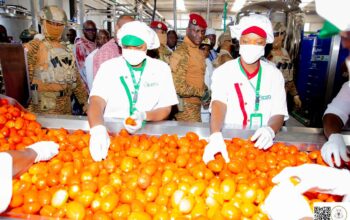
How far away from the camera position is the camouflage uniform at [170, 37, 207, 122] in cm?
404

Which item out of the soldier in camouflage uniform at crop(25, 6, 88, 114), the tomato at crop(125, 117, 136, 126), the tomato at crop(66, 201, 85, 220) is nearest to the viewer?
the tomato at crop(66, 201, 85, 220)

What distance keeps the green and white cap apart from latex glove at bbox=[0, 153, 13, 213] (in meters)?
1.33

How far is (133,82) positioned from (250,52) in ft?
3.45

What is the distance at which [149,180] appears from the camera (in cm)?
151

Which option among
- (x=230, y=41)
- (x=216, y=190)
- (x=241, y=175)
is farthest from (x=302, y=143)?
(x=230, y=41)

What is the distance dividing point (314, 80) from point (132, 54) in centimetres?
640

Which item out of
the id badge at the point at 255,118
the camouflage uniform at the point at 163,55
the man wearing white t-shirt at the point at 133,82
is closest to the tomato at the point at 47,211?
the man wearing white t-shirt at the point at 133,82

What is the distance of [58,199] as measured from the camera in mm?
1393

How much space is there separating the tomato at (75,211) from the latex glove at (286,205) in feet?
2.65

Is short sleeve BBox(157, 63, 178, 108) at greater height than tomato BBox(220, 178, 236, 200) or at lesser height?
greater

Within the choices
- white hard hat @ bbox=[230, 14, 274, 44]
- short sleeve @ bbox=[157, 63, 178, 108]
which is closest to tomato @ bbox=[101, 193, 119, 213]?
short sleeve @ bbox=[157, 63, 178, 108]

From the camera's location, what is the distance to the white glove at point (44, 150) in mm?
1637

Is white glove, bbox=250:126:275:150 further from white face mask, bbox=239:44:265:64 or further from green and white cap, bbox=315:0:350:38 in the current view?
green and white cap, bbox=315:0:350:38

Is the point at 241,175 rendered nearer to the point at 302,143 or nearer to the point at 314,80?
the point at 302,143
